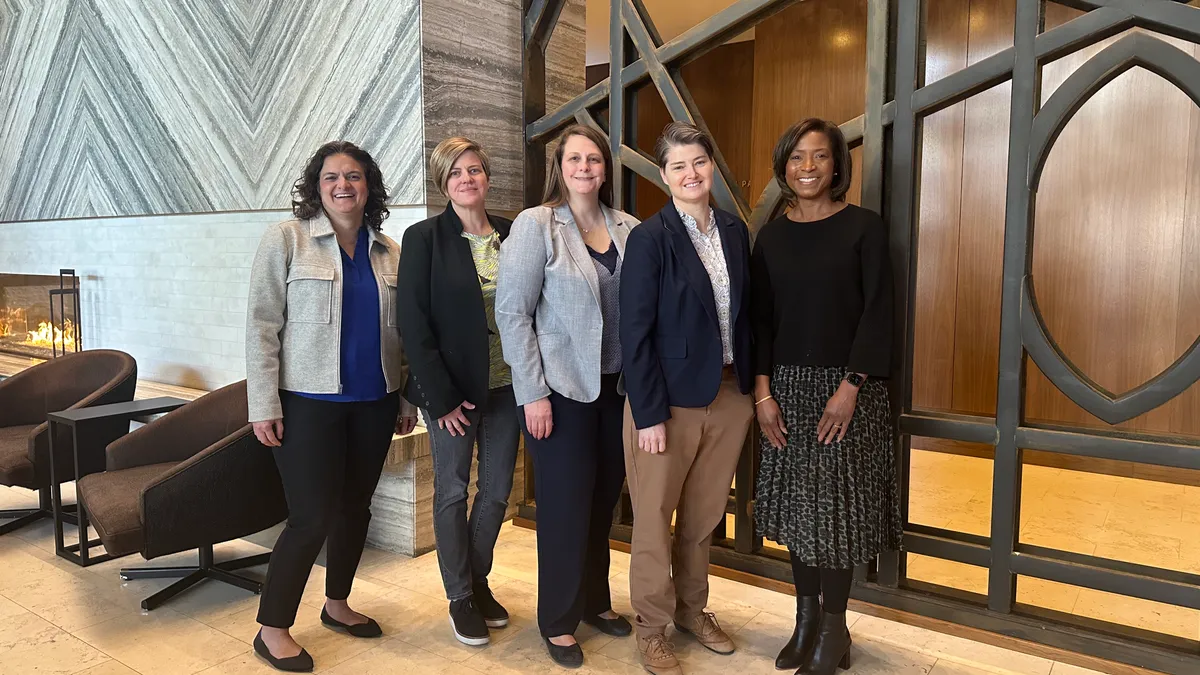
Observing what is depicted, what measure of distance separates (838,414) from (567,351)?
781 millimetres

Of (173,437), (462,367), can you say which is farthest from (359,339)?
Result: (173,437)

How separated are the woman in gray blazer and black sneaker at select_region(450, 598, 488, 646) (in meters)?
0.23

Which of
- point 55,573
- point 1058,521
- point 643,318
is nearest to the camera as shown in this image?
point 643,318

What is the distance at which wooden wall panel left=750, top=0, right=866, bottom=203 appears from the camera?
565cm

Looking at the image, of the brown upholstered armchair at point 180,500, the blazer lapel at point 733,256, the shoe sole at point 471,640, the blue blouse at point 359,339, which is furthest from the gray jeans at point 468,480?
the blazer lapel at point 733,256

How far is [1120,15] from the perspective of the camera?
2320 mm

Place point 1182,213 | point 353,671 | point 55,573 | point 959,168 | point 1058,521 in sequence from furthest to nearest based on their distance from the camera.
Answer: point 959,168
point 1182,213
point 1058,521
point 55,573
point 353,671

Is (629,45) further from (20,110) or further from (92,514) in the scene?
(20,110)

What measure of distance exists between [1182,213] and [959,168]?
1.23 metres

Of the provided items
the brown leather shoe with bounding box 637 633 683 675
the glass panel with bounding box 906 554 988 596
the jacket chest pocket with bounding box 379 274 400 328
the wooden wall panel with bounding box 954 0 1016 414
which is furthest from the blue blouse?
the wooden wall panel with bounding box 954 0 1016 414

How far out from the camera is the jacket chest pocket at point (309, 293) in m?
2.36

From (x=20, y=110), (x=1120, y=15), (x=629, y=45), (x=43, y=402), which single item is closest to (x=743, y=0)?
(x=629, y=45)

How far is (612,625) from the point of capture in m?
2.69

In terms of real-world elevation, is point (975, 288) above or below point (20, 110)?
below
